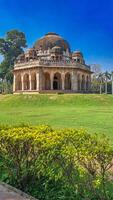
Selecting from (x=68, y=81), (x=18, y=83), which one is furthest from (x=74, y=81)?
(x=18, y=83)

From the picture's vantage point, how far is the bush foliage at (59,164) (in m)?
4.66

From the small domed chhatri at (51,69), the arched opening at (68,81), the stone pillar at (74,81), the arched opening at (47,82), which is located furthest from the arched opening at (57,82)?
the stone pillar at (74,81)

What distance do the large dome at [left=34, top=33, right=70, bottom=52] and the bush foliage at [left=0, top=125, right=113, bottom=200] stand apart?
51788 millimetres

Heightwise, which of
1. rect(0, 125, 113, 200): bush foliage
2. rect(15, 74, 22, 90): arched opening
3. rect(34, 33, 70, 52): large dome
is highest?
rect(34, 33, 70, 52): large dome

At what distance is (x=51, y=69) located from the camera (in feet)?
169

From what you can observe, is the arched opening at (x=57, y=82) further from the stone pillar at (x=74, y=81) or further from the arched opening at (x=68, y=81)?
the stone pillar at (x=74, y=81)

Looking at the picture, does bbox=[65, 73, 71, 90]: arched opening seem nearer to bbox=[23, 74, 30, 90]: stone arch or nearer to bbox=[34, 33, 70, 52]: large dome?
bbox=[34, 33, 70, 52]: large dome

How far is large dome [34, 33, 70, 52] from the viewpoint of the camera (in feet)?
187

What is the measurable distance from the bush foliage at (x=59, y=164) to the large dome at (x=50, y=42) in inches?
2039

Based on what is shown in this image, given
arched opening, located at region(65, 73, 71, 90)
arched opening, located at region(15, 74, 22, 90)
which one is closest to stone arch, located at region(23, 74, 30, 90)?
arched opening, located at region(15, 74, 22, 90)

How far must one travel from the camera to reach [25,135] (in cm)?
543

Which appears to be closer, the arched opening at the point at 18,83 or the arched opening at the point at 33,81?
the arched opening at the point at 33,81

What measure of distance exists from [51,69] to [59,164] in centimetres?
4694

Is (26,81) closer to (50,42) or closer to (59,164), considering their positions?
(50,42)
